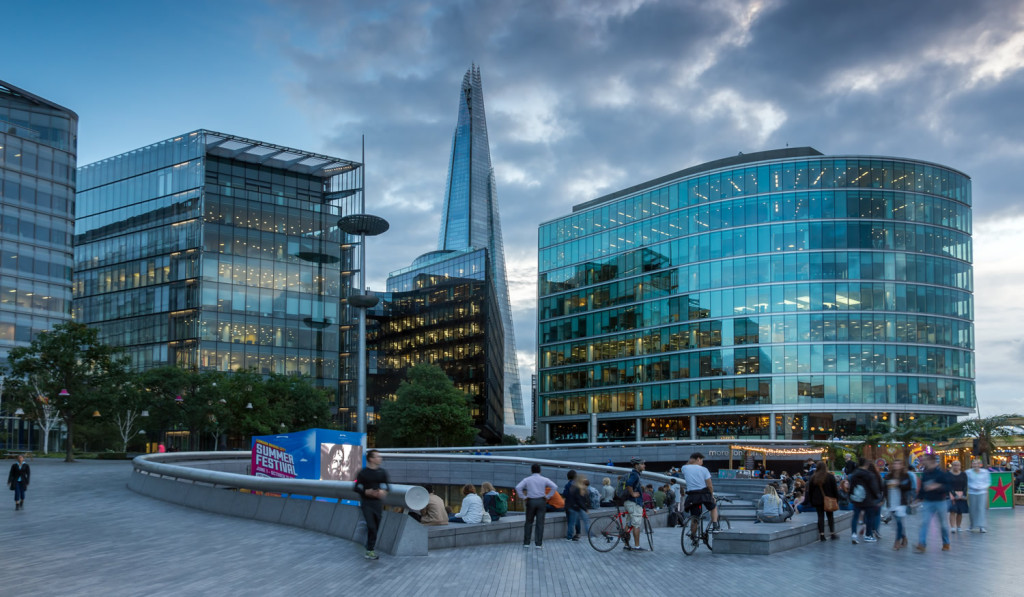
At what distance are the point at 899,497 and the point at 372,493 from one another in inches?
428

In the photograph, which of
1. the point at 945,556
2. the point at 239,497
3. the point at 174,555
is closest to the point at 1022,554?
the point at 945,556

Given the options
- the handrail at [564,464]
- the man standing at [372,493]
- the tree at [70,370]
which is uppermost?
the tree at [70,370]

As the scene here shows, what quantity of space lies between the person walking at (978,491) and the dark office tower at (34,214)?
72.6m

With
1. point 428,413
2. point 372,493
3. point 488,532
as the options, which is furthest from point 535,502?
point 428,413

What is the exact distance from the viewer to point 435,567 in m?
13.0

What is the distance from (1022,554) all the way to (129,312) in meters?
88.4

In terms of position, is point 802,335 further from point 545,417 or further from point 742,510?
point 742,510

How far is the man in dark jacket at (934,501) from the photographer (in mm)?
15805

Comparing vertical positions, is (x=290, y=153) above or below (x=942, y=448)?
above

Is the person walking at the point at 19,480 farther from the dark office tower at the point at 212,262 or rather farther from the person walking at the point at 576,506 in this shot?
the dark office tower at the point at 212,262

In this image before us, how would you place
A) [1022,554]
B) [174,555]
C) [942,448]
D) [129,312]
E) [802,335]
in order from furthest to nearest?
[129,312] → [802,335] → [942,448] → [1022,554] → [174,555]

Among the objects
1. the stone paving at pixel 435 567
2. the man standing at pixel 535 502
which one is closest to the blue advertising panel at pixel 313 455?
the stone paving at pixel 435 567

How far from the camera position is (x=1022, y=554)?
15.0 meters

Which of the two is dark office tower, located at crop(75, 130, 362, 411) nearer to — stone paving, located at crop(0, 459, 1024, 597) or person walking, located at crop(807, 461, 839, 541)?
stone paving, located at crop(0, 459, 1024, 597)
